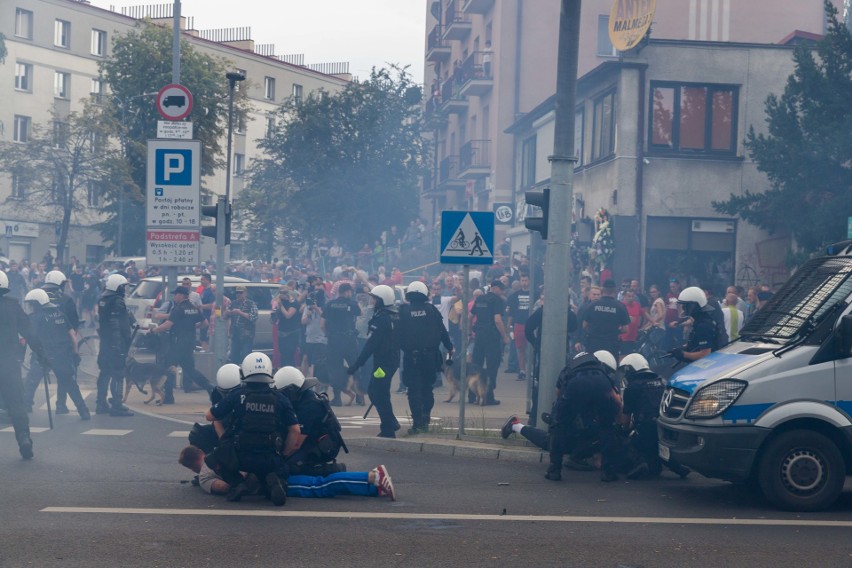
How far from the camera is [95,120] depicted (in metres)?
44.7

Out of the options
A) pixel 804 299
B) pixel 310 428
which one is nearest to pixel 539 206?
pixel 804 299

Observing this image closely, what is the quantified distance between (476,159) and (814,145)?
82.6ft

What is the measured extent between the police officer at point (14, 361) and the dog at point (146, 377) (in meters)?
4.42

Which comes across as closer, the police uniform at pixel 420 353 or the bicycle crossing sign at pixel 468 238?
the bicycle crossing sign at pixel 468 238

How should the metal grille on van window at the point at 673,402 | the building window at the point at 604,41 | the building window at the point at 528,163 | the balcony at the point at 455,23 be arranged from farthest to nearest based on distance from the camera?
1. the balcony at the point at 455,23
2. the building window at the point at 604,41
3. the building window at the point at 528,163
4. the metal grille on van window at the point at 673,402

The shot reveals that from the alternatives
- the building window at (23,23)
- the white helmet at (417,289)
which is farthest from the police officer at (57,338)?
the building window at (23,23)

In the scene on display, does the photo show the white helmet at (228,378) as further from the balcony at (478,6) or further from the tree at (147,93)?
the balcony at (478,6)

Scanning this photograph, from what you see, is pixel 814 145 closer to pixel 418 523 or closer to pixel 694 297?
pixel 694 297

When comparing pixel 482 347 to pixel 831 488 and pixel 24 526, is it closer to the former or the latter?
pixel 831 488

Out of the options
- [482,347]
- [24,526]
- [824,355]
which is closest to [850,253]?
[824,355]

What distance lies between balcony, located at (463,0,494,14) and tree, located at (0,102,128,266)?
583 inches

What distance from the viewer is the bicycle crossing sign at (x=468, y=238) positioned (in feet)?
41.1

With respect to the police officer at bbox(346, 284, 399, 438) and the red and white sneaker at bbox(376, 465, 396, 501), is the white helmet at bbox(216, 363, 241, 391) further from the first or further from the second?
the police officer at bbox(346, 284, 399, 438)

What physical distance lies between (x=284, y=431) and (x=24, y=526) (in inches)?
81.4
